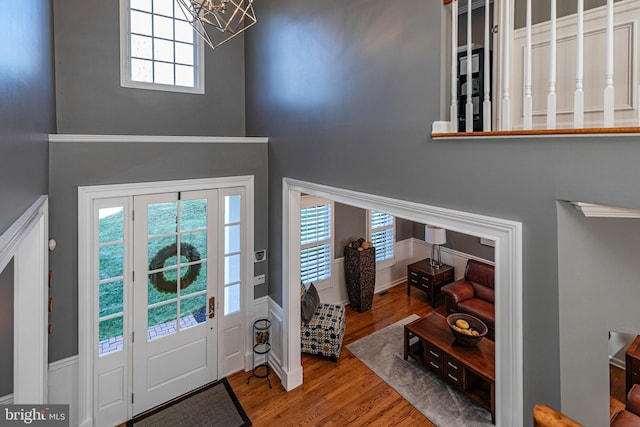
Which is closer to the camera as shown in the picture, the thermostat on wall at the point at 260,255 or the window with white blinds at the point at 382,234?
the thermostat on wall at the point at 260,255

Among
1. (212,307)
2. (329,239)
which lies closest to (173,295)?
(212,307)

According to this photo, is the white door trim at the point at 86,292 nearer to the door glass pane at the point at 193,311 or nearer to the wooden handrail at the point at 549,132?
the door glass pane at the point at 193,311

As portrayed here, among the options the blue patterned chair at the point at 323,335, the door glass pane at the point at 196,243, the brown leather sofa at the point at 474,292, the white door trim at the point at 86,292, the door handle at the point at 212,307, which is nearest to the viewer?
the white door trim at the point at 86,292

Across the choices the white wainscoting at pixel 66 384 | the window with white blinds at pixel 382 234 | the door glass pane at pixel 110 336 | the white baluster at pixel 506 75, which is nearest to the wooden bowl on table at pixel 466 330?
the window with white blinds at pixel 382 234

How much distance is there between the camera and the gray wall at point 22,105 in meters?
1.44

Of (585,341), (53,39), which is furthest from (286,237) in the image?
(53,39)

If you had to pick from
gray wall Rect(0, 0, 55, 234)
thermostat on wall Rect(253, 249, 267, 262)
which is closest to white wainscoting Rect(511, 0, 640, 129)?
gray wall Rect(0, 0, 55, 234)

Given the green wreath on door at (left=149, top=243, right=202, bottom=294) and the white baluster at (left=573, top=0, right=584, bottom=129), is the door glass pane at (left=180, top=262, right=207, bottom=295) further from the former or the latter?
the white baluster at (left=573, top=0, right=584, bottom=129)

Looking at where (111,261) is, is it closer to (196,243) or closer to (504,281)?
(196,243)

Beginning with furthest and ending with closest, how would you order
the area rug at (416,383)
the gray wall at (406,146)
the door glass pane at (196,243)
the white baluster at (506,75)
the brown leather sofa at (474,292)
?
the brown leather sofa at (474,292), the door glass pane at (196,243), the area rug at (416,383), the white baluster at (506,75), the gray wall at (406,146)

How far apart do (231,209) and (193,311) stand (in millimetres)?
1271

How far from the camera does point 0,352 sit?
247 centimetres

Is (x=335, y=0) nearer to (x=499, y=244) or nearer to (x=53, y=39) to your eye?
(x=499, y=244)

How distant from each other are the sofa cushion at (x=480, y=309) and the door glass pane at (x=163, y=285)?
14.4 ft
